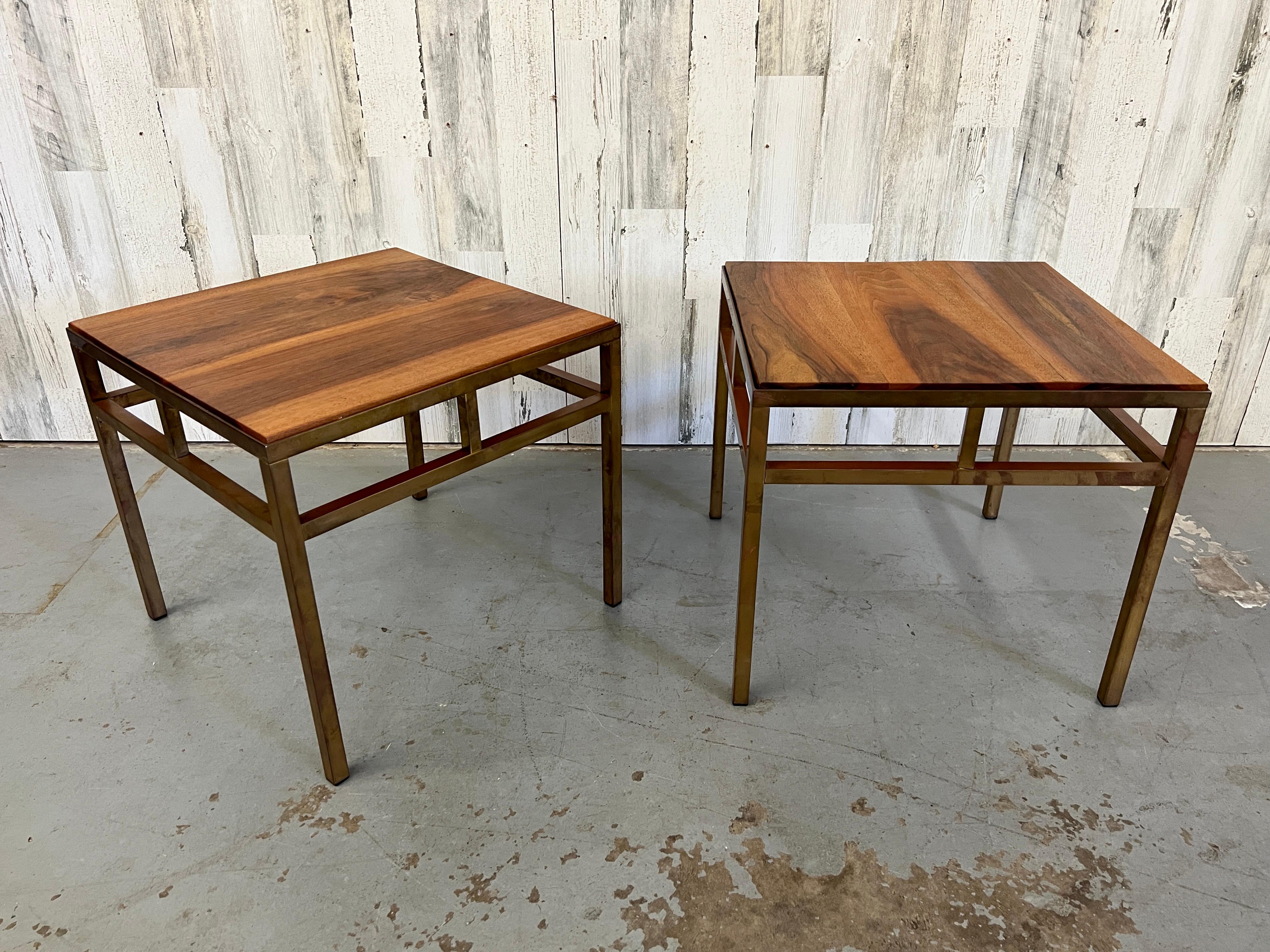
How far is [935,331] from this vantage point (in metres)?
1.43

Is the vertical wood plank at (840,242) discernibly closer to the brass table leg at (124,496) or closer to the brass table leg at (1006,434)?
the brass table leg at (1006,434)

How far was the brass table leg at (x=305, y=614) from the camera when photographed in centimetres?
115

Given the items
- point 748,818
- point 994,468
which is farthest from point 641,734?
point 994,468

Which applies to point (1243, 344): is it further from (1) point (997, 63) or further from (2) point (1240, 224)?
(1) point (997, 63)

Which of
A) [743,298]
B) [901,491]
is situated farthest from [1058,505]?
[743,298]

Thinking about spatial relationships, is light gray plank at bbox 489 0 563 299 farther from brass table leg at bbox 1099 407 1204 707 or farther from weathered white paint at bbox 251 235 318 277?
brass table leg at bbox 1099 407 1204 707

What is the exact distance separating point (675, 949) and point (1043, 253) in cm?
175

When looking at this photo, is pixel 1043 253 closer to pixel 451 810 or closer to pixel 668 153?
pixel 668 153

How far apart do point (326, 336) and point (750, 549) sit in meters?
0.72

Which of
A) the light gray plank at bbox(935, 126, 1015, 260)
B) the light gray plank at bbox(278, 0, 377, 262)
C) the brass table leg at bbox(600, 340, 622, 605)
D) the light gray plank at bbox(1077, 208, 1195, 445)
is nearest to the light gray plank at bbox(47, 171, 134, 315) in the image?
the light gray plank at bbox(278, 0, 377, 262)

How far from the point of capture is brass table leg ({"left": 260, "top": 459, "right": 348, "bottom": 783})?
3.78 feet

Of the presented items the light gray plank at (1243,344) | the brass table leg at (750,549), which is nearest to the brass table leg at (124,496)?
the brass table leg at (750,549)

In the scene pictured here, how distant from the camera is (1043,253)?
2.16 meters

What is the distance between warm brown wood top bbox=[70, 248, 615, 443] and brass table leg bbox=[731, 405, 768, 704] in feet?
1.04
